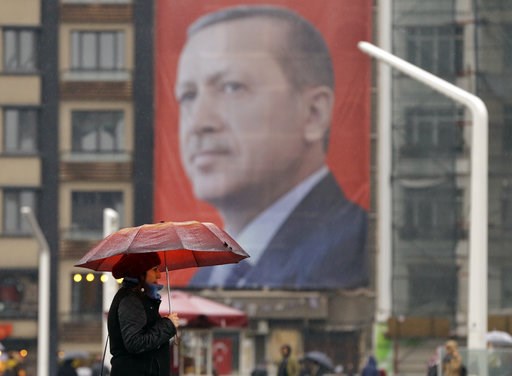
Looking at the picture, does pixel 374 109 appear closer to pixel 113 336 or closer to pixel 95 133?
pixel 95 133

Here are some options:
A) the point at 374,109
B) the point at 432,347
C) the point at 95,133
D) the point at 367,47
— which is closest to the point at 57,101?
the point at 95,133

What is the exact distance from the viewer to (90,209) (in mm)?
72562

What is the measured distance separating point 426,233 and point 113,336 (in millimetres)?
57842

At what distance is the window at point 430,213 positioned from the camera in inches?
2606

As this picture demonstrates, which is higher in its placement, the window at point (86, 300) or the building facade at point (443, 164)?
the building facade at point (443, 164)

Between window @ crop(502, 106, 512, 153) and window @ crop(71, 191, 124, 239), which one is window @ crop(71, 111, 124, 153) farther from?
window @ crop(502, 106, 512, 153)

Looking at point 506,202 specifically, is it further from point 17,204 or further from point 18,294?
point 17,204

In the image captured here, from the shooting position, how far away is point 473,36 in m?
66.2

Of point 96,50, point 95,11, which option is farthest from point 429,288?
point 95,11

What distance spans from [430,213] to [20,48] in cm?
1790

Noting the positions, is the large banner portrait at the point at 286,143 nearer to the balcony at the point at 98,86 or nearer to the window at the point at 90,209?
the balcony at the point at 98,86

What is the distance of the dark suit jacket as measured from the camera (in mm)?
69188

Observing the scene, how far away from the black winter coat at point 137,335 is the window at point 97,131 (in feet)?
209

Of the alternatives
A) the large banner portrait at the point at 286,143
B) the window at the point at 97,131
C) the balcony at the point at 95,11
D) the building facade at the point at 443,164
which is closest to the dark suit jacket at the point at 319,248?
the large banner portrait at the point at 286,143
